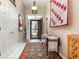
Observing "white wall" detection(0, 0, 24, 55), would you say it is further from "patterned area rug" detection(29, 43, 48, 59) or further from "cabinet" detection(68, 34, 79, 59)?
"cabinet" detection(68, 34, 79, 59)

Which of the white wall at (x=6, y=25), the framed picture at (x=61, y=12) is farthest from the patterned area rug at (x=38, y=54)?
the framed picture at (x=61, y=12)

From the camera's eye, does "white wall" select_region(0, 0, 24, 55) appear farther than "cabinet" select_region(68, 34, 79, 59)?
Yes

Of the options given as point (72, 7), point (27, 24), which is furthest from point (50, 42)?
point (27, 24)

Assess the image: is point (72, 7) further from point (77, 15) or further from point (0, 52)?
point (0, 52)

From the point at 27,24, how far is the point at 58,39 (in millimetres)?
7717

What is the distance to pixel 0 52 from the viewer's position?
→ 15.4 feet

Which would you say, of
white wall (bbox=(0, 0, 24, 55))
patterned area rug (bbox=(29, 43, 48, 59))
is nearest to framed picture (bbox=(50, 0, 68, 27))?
patterned area rug (bbox=(29, 43, 48, 59))

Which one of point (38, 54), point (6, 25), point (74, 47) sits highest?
point (6, 25)

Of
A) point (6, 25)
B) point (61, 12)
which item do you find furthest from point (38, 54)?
point (61, 12)

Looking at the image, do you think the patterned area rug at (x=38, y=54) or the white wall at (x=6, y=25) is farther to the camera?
the patterned area rug at (x=38, y=54)

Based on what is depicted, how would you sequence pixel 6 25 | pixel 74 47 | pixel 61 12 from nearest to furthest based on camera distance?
1. pixel 74 47
2. pixel 6 25
3. pixel 61 12

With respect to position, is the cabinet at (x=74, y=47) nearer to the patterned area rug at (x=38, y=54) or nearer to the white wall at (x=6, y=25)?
the patterned area rug at (x=38, y=54)

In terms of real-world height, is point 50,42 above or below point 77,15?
below

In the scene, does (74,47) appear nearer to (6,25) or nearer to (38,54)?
(38,54)
